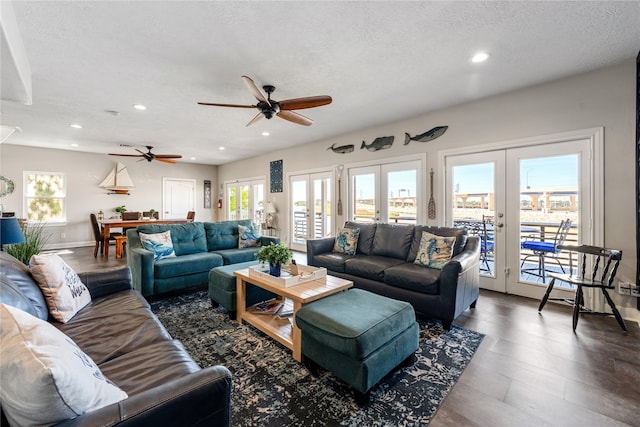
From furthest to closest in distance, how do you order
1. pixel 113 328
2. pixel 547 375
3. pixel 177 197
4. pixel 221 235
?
pixel 177 197 → pixel 221 235 → pixel 547 375 → pixel 113 328

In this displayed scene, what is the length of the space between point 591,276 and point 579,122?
1.73m

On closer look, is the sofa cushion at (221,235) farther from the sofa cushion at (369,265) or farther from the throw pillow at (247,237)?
the sofa cushion at (369,265)

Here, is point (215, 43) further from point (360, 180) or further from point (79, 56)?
point (360, 180)

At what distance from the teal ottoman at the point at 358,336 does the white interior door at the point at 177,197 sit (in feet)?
27.9

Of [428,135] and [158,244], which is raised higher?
[428,135]

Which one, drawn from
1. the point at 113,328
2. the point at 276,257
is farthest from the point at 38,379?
the point at 276,257

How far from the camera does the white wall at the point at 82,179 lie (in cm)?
660

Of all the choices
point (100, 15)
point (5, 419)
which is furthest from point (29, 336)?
point (100, 15)

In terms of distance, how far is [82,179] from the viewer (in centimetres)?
747

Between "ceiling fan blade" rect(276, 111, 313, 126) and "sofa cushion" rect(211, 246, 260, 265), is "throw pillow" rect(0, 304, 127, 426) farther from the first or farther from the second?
"sofa cushion" rect(211, 246, 260, 265)

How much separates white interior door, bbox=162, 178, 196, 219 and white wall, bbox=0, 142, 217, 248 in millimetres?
161

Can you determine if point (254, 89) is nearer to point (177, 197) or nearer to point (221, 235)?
point (221, 235)

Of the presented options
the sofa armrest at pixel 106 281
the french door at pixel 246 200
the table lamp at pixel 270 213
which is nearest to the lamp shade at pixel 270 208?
the table lamp at pixel 270 213

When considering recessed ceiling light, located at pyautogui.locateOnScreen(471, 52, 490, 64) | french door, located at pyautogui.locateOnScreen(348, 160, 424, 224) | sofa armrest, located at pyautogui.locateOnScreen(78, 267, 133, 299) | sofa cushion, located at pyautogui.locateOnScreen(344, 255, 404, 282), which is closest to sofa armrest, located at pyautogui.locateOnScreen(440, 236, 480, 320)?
sofa cushion, located at pyautogui.locateOnScreen(344, 255, 404, 282)
